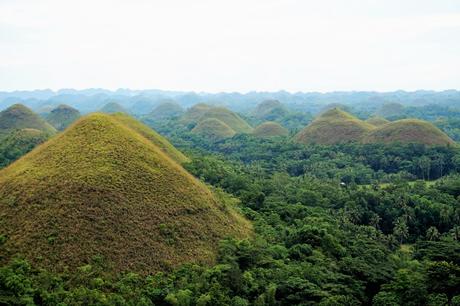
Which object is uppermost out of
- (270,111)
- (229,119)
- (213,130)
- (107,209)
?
(270,111)

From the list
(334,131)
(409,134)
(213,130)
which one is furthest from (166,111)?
(409,134)

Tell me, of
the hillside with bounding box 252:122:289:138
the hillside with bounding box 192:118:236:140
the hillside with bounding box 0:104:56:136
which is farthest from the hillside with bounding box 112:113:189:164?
the hillside with bounding box 252:122:289:138

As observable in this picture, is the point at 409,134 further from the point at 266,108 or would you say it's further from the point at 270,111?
the point at 266,108

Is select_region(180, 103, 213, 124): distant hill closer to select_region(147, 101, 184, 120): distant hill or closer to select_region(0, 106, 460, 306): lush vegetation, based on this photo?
select_region(147, 101, 184, 120): distant hill

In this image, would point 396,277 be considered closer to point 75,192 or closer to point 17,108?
point 75,192

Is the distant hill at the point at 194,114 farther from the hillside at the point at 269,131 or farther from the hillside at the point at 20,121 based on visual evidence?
the hillside at the point at 20,121

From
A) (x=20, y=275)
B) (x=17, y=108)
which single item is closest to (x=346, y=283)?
(x=20, y=275)

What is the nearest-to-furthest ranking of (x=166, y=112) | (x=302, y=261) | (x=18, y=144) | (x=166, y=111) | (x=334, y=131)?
(x=302, y=261) < (x=18, y=144) < (x=334, y=131) < (x=166, y=112) < (x=166, y=111)
